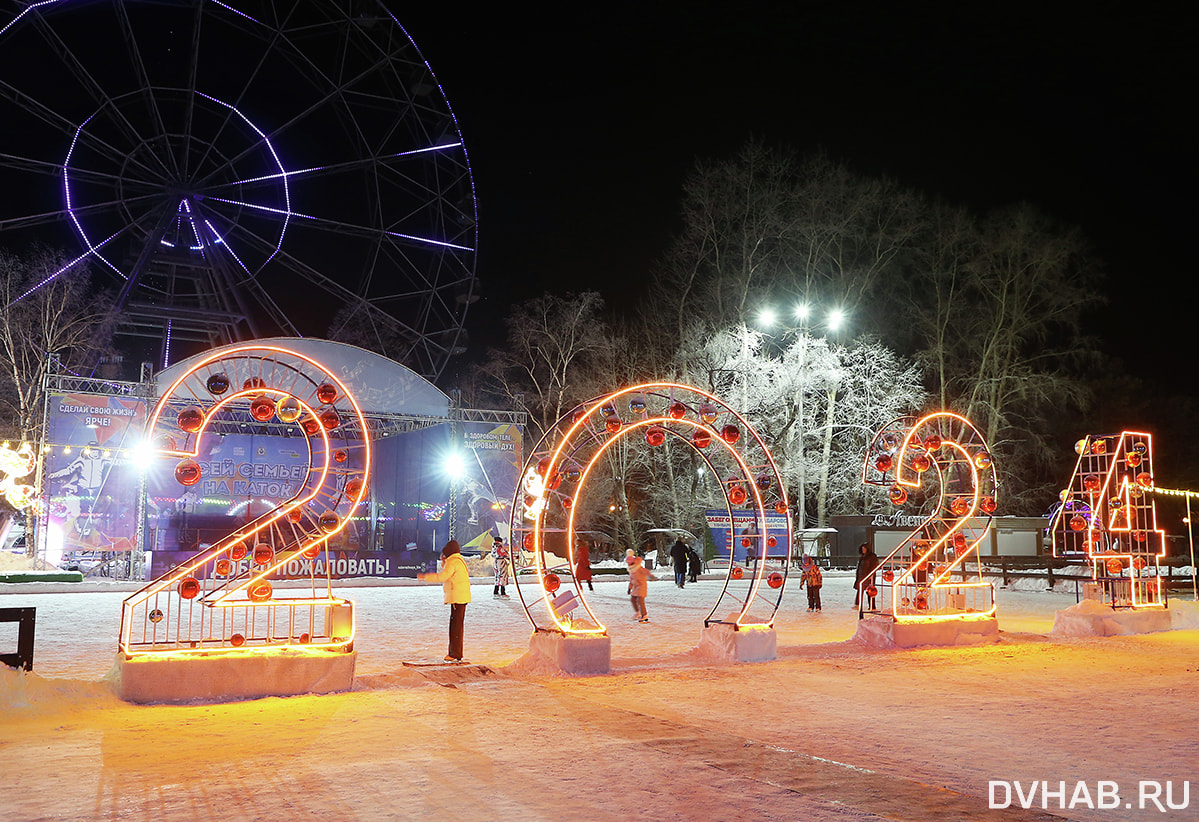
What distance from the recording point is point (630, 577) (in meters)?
17.3

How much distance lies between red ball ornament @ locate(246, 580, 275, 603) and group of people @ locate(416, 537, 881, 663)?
2.21 meters

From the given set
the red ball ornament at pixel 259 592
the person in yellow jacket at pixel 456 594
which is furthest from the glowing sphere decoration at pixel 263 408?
the person in yellow jacket at pixel 456 594

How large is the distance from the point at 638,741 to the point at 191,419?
190 inches

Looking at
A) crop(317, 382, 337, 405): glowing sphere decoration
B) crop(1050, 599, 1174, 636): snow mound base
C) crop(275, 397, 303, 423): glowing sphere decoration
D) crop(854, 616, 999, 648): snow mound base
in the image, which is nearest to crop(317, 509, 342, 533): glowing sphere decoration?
crop(275, 397, 303, 423): glowing sphere decoration

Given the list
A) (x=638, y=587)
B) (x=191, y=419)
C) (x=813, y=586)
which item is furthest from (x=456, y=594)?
(x=813, y=586)

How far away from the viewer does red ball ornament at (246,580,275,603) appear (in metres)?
8.80

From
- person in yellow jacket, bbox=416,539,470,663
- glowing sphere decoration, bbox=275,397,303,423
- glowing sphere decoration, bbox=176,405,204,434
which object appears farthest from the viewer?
person in yellow jacket, bbox=416,539,470,663

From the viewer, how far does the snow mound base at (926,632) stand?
12219 millimetres

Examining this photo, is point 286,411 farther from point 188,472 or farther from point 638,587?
point 638,587

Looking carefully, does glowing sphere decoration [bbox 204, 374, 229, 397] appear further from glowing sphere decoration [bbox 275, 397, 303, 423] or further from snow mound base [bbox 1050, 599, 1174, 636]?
snow mound base [bbox 1050, 599, 1174, 636]

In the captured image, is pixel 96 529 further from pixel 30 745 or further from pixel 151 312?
pixel 30 745

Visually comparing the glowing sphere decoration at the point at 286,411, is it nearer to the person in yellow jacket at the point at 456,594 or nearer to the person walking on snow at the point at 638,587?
the person in yellow jacket at the point at 456,594

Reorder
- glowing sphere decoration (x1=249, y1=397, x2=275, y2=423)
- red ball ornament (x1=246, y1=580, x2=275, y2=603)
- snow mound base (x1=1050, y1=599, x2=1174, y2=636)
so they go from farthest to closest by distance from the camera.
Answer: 1. snow mound base (x1=1050, y1=599, x2=1174, y2=636)
2. glowing sphere decoration (x1=249, y1=397, x2=275, y2=423)
3. red ball ornament (x1=246, y1=580, x2=275, y2=603)

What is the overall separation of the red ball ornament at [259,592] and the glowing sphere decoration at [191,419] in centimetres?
154
